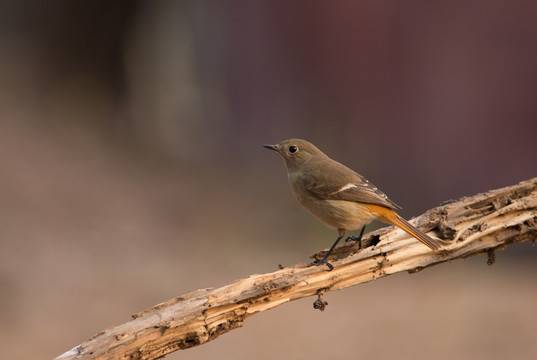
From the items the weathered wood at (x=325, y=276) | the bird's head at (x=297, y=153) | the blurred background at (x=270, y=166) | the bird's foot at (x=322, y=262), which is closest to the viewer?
the weathered wood at (x=325, y=276)

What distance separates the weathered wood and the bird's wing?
8.9 inches

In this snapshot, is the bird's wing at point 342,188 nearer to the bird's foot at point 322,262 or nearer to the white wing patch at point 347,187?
the white wing patch at point 347,187

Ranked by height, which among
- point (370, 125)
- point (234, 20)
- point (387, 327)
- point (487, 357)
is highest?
point (234, 20)

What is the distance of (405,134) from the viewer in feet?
35.0

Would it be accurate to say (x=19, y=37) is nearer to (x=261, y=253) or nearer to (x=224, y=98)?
(x=224, y=98)

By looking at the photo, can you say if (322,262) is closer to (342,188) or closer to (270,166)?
(342,188)

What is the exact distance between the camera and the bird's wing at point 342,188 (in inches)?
177

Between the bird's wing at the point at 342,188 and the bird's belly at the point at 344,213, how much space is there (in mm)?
39

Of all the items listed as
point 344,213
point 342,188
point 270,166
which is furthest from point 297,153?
point 270,166

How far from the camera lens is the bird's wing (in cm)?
450

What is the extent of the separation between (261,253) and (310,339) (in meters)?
2.25

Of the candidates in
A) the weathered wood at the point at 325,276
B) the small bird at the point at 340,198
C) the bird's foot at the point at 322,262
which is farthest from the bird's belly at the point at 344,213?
the bird's foot at the point at 322,262

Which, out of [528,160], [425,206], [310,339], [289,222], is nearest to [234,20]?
[289,222]

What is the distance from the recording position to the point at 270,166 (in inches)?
489
